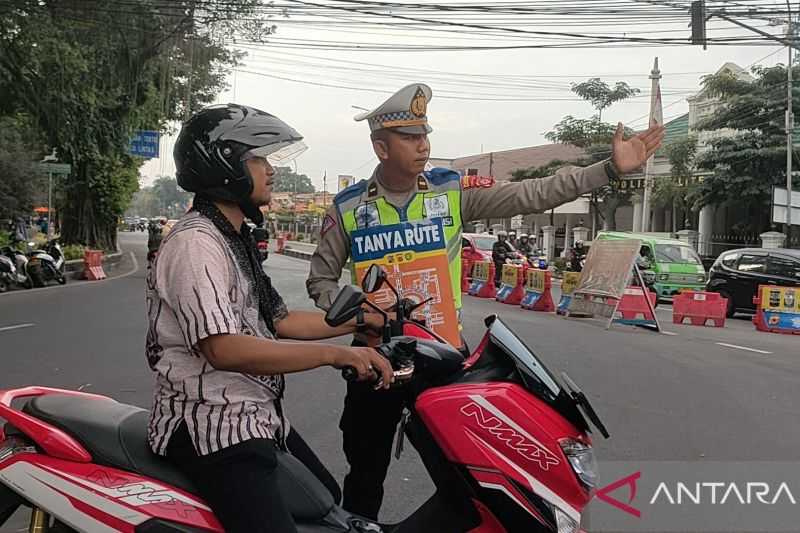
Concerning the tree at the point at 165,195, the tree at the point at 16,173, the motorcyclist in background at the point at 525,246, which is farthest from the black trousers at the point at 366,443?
the tree at the point at 165,195

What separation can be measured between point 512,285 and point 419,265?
13387 millimetres

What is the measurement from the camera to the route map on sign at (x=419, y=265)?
10.1 ft

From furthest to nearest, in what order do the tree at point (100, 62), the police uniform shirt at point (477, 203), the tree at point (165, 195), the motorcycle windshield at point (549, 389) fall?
the tree at point (165, 195), the tree at point (100, 62), the police uniform shirt at point (477, 203), the motorcycle windshield at point (549, 389)

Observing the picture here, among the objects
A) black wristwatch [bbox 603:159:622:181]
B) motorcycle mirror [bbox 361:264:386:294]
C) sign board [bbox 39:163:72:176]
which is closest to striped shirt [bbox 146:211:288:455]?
motorcycle mirror [bbox 361:264:386:294]

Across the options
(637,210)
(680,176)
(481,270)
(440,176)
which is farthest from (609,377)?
(637,210)

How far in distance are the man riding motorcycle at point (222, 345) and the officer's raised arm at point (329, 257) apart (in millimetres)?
962

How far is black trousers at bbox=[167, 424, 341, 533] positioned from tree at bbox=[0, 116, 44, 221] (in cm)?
1924

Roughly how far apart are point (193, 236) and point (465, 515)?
105 cm

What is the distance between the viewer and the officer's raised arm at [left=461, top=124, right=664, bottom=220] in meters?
2.91

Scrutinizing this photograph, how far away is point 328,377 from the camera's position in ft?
23.1

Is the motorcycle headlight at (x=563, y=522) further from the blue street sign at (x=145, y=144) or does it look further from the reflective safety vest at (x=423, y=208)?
the blue street sign at (x=145, y=144)

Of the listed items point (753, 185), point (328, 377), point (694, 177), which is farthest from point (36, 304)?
point (694, 177)

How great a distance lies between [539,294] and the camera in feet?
49.1

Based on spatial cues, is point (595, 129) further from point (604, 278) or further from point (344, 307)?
point (344, 307)
